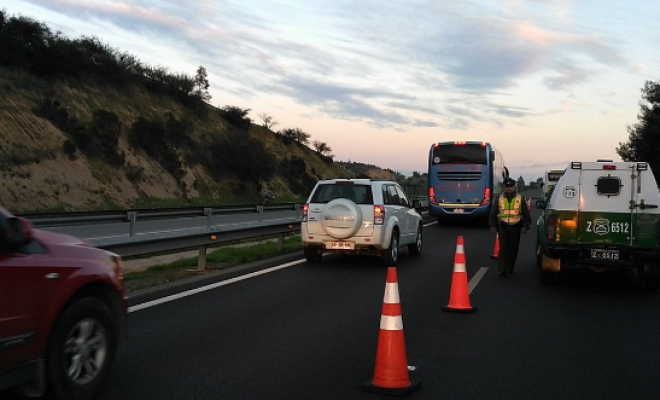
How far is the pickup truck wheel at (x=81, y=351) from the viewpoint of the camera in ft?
15.4

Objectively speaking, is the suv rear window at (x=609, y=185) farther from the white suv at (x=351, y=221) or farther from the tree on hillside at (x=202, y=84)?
the tree on hillside at (x=202, y=84)

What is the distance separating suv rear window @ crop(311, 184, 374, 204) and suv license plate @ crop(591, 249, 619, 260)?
462cm

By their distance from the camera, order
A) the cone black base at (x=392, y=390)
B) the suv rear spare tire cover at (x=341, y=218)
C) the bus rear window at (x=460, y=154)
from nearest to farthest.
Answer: the cone black base at (x=392, y=390)
the suv rear spare tire cover at (x=341, y=218)
the bus rear window at (x=460, y=154)

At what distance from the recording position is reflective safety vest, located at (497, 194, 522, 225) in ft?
43.5

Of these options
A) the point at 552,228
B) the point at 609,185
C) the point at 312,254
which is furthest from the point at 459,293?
the point at 312,254

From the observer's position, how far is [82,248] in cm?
512

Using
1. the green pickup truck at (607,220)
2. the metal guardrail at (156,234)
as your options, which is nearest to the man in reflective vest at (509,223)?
the green pickup truck at (607,220)

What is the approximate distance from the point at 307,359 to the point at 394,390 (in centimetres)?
130

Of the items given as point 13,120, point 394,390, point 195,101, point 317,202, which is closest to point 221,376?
point 394,390

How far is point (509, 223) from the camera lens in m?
13.3

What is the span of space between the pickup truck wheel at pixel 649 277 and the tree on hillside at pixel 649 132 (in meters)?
52.5

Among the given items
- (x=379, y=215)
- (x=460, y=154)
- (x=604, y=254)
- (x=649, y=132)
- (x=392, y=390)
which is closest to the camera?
(x=392, y=390)

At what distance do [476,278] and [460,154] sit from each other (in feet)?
55.8

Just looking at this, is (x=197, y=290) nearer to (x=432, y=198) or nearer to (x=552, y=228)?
(x=552, y=228)
